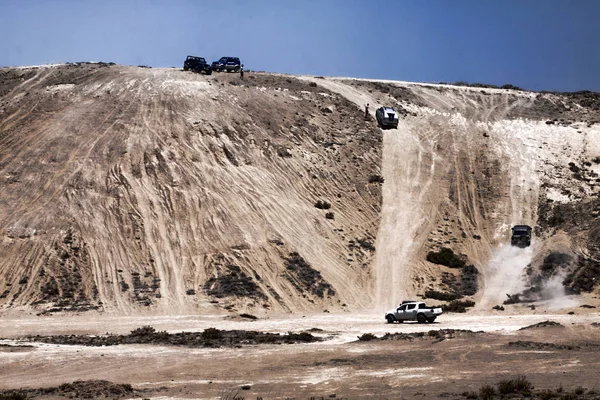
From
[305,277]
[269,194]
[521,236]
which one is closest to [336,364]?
[305,277]

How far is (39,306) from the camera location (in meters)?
42.2

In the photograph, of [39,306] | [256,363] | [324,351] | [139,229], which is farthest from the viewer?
[139,229]

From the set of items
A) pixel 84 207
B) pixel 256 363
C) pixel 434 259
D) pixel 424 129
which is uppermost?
pixel 424 129

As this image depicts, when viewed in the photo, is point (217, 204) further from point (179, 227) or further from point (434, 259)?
point (434, 259)

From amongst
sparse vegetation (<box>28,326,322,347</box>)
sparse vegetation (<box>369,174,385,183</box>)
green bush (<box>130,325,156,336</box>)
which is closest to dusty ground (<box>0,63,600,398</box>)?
sparse vegetation (<box>369,174,385,183</box>)

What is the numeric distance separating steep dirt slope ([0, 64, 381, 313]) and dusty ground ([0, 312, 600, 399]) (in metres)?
9.11

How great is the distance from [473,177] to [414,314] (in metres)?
24.3

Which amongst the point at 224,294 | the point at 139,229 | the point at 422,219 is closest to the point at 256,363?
the point at 224,294

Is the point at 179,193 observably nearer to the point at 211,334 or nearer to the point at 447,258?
the point at 447,258

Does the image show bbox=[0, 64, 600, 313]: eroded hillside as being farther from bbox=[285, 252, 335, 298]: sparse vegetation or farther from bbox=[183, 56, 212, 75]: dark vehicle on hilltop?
bbox=[183, 56, 212, 75]: dark vehicle on hilltop

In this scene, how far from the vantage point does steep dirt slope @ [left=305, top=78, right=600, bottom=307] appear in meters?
49.8

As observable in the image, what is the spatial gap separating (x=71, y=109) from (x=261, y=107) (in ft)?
48.9

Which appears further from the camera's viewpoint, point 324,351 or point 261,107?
point 261,107

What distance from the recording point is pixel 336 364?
26.5 m
